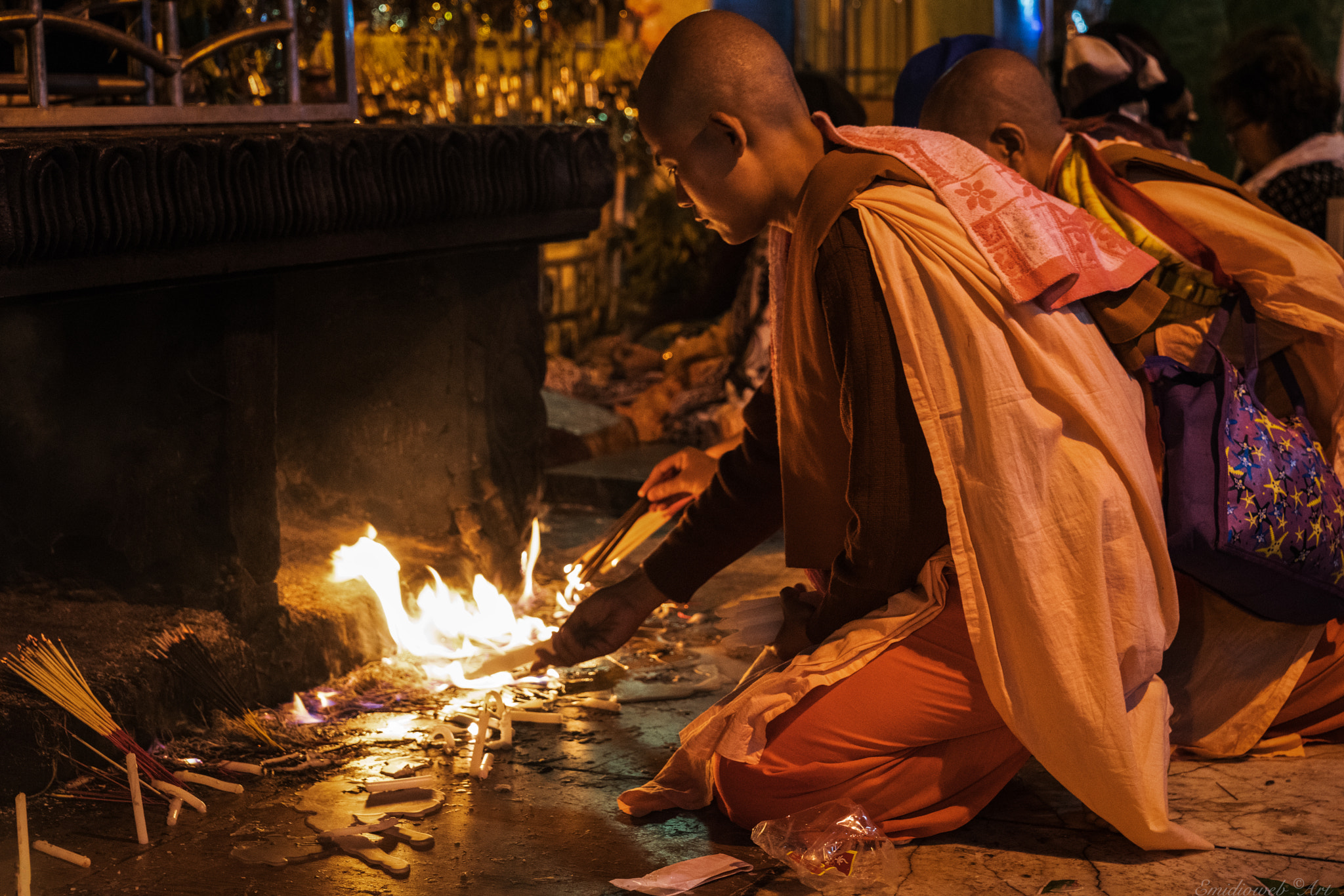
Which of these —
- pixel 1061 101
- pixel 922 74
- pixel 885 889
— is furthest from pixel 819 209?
pixel 1061 101

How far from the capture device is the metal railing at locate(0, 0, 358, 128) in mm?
2695

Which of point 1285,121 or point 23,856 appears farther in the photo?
point 1285,121

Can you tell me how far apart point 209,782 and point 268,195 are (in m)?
1.18

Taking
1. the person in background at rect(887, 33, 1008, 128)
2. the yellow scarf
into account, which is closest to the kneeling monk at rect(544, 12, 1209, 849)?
the yellow scarf

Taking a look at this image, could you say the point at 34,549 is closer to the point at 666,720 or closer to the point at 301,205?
the point at 301,205

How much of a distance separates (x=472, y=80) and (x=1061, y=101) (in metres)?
3.11

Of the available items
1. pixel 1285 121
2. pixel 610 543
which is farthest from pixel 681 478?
pixel 1285 121

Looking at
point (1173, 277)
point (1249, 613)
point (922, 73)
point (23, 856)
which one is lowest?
point (23, 856)

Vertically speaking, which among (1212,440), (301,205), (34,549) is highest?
(301,205)

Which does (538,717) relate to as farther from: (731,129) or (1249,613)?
(1249,613)

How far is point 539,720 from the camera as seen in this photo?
3.02 metres

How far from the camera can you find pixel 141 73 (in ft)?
11.7

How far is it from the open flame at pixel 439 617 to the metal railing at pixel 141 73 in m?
A: 1.12

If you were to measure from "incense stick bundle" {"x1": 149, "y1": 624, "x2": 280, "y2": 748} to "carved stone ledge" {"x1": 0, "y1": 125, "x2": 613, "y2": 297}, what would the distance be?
769 mm
